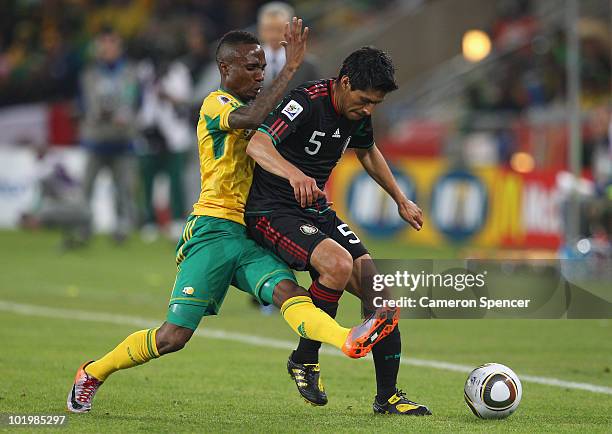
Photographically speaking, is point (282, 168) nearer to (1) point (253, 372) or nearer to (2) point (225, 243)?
(2) point (225, 243)

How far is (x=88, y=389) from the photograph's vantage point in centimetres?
657

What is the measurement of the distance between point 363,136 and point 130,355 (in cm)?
171

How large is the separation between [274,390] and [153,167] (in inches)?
479

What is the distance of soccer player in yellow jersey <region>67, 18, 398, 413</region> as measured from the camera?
20.7 feet

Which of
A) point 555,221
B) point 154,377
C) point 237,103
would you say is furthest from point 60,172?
point 237,103

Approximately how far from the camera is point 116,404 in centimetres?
685

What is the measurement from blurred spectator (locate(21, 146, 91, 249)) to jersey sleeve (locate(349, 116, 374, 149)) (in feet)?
35.6

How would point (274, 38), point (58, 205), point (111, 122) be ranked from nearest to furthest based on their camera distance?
point (274, 38) < point (111, 122) < point (58, 205)

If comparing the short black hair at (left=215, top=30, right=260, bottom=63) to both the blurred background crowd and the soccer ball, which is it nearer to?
the soccer ball

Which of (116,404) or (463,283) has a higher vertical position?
(463,283)

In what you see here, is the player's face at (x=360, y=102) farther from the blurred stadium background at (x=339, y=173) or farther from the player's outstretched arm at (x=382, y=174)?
the blurred stadium background at (x=339, y=173)

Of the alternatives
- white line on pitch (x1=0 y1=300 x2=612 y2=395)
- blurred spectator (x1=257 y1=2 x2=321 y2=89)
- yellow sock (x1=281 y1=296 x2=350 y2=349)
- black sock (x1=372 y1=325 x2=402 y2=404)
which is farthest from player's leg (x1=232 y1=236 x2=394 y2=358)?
blurred spectator (x1=257 y1=2 x2=321 y2=89)

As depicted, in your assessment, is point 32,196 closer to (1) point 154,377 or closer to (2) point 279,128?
(1) point 154,377

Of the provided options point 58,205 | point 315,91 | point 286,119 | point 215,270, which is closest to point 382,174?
point 315,91
